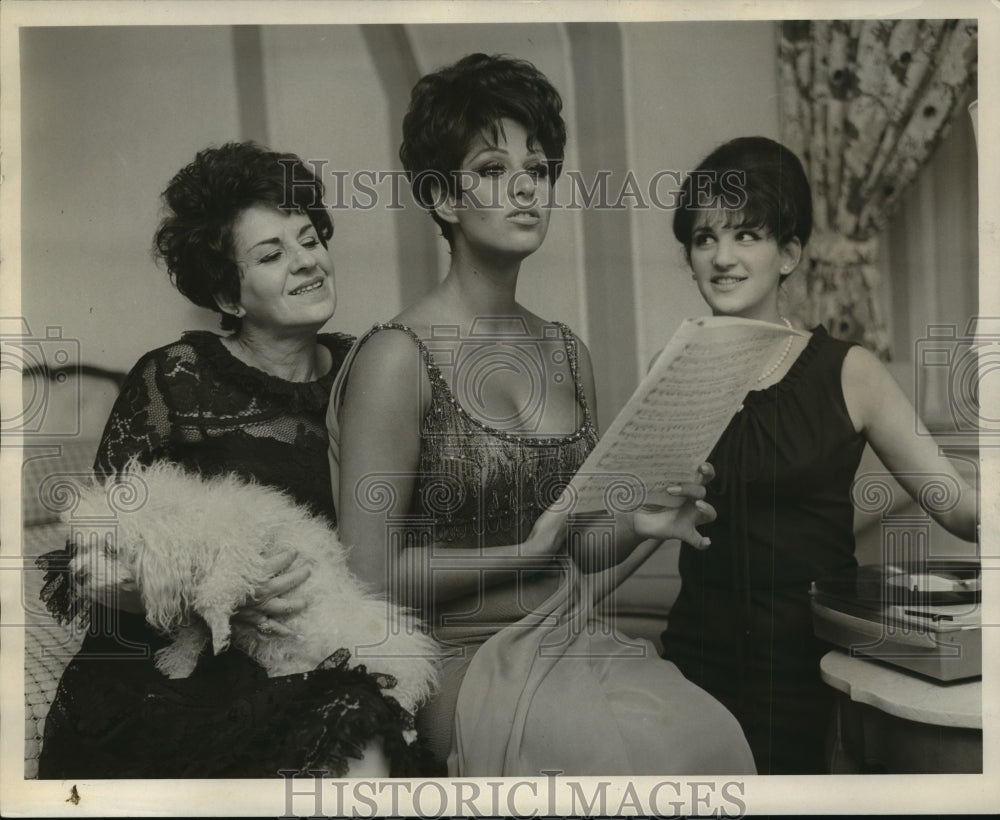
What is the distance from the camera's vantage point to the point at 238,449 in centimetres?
221

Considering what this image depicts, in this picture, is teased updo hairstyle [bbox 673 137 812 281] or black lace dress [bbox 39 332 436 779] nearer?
black lace dress [bbox 39 332 436 779]

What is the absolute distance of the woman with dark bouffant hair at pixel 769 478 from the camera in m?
2.27

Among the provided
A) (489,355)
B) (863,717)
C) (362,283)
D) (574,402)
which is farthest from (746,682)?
(362,283)

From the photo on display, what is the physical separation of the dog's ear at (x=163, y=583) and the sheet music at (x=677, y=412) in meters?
0.92

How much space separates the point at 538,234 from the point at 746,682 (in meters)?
1.23

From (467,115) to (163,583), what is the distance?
134cm

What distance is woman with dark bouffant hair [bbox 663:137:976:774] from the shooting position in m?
2.27

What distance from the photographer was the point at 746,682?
7.48ft

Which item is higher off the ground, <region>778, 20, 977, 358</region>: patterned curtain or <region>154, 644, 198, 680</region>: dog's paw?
<region>778, 20, 977, 358</region>: patterned curtain

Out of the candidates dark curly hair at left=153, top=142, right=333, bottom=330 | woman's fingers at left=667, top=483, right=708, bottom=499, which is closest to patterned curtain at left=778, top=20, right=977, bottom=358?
woman's fingers at left=667, top=483, right=708, bottom=499

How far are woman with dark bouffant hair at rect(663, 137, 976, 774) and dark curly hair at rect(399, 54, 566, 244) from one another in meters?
0.39

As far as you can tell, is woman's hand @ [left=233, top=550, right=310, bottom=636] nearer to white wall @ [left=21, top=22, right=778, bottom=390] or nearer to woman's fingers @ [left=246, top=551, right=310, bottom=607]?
woman's fingers @ [left=246, top=551, right=310, bottom=607]

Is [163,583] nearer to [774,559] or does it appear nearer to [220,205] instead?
[220,205]

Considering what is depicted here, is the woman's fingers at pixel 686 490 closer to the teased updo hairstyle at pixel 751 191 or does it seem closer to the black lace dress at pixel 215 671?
the teased updo hairstyle at pixel 751 191
